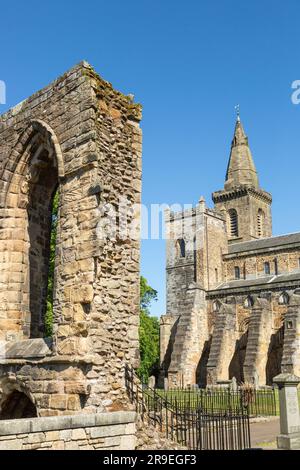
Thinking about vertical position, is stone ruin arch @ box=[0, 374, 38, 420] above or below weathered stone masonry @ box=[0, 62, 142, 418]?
below

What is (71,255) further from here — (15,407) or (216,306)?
(216,306)

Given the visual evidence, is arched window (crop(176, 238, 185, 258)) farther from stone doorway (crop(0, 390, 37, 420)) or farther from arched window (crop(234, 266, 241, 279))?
stone doorway (crop(0, 390, 37, 420))

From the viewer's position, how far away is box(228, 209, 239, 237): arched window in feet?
178

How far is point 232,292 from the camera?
3966 centimetres

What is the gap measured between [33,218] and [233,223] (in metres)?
44.8

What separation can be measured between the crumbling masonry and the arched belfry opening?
76.6 ft

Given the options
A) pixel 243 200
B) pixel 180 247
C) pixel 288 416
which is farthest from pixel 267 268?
pixel 288 416

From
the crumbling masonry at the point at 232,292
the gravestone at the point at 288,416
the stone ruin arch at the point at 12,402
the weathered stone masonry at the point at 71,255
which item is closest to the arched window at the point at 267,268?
the crumbling masonry at the point at 232,292

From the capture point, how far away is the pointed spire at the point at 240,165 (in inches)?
2192

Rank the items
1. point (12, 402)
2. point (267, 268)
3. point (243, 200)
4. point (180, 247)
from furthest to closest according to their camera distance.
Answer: point (243, 200)
point (180, 247)
point (267, 268)
point (12, 402)

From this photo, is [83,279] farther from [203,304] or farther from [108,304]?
[203,304]

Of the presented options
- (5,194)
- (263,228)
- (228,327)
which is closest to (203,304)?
(228,327)

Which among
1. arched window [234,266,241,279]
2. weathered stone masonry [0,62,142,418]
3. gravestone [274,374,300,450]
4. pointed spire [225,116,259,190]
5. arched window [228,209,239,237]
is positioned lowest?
gravestone [274,374,300,450]

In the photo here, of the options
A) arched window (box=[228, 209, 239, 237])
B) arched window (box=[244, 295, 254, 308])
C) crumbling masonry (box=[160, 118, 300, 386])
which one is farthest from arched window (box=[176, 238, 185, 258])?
arched window (box=[244, 295, 254, 308])
